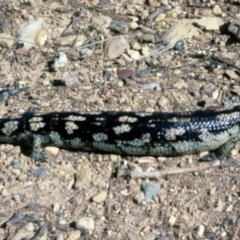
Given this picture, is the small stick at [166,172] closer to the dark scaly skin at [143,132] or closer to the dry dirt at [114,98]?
the dry dirt at [114,98]

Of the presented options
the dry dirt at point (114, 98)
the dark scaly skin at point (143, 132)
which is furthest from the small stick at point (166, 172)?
the dark scaly skin at point (143, 132)

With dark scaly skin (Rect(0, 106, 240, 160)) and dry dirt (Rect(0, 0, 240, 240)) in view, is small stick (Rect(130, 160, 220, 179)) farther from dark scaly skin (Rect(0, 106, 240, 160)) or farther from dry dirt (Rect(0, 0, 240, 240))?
dark scaly skin (Rect(0, 106, 240, 160))

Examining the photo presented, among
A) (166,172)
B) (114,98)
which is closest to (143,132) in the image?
(166,172)

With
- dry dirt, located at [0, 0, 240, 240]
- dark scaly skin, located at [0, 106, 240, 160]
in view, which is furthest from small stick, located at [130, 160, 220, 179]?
dark scaly skin, located at [0, 106, 240, 160]

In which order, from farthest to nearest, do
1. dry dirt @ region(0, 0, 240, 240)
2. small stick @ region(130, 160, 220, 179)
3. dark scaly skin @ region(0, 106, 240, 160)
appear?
dark scaly skin @ region(0, 106, 240, 160), small stick @ region(130, 160, 220, 179), dry dirt @ region(0, 0, 240, 240)

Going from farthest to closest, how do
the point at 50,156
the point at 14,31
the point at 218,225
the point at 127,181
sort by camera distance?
the point at 14,31 < the point at 50,156 < the point at 127,181 < the point at 218,225

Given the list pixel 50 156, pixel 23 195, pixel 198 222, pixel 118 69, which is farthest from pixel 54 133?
pixel 198 222

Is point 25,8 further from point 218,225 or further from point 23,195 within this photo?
point 218,225

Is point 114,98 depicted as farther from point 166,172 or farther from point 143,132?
point 166,172

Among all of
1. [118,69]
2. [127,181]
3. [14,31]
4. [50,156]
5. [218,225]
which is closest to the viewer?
[218,225]
